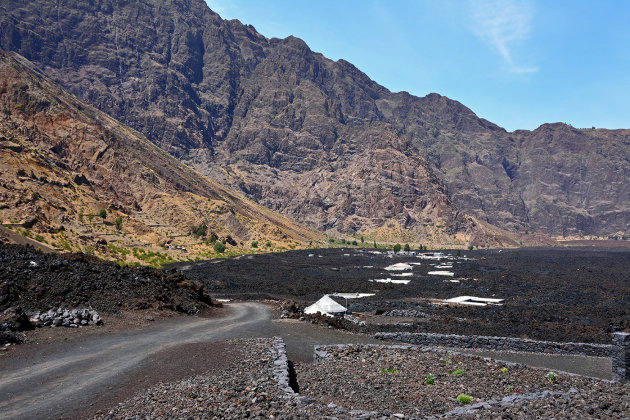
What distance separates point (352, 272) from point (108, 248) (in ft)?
128

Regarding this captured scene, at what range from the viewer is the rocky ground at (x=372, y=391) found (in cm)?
1071

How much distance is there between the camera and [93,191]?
296 feet

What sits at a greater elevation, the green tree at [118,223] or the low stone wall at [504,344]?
the green tree at [118,223]

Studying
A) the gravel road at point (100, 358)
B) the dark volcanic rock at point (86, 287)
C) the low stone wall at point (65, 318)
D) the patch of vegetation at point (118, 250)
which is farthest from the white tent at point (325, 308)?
the patch of vegetation at point (118, 250)

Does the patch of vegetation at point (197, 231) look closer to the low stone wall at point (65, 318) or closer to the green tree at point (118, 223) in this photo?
the green tree at point (118, 223)

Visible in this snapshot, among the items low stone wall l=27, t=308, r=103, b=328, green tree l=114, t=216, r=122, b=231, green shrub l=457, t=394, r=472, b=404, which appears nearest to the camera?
green shrub l=457, t=394, r=472, b=404

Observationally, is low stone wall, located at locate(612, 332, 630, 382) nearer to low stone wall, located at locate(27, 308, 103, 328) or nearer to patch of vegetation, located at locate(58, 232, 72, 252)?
low stone wall, located at locate(27, 308, 103, 328)

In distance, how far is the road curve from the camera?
38.5 feet

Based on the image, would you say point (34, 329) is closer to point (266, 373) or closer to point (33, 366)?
point (33, 366)

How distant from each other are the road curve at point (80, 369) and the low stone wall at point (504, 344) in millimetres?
9375

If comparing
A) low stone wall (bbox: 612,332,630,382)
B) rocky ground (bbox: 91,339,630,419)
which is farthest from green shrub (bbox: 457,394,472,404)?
low stone wall (bbox: 612,332,630,382)

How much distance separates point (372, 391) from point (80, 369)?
9.76 metres

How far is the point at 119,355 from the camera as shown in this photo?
17.2 metres

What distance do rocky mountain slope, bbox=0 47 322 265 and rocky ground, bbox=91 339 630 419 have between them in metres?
48.9
